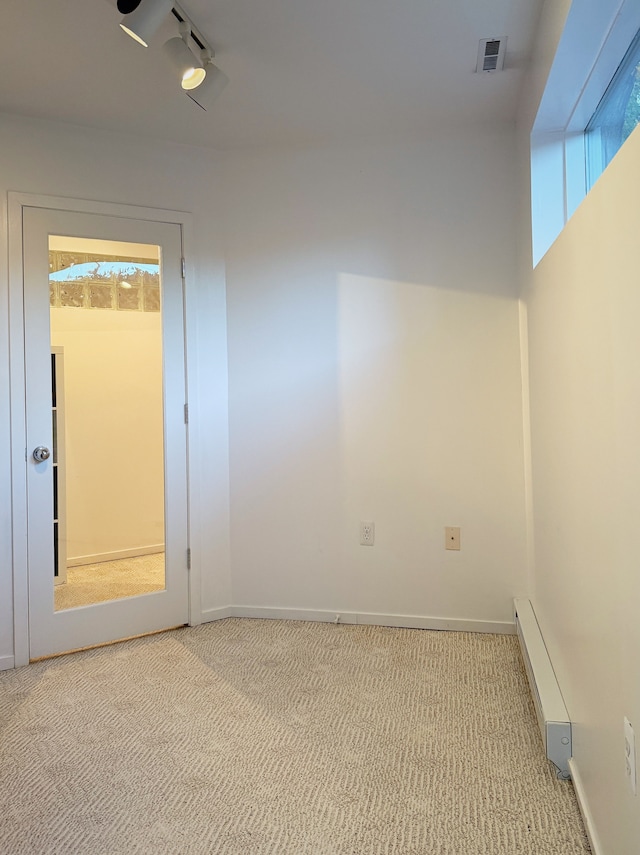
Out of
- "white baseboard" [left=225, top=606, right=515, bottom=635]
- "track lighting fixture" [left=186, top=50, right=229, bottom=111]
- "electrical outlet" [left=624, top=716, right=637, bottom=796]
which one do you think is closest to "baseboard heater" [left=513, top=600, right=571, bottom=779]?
"white baseboard" [left=225, top=606, right=515, bottom=635]

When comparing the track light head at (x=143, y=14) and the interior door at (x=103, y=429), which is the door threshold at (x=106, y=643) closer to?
the interior door at (x=103, y=429)

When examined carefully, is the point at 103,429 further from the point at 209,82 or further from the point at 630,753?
the point at 630,753

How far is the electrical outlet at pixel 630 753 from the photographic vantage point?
122 centimetres

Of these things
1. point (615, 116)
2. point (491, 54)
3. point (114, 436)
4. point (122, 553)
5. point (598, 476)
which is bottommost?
point (122, 553)

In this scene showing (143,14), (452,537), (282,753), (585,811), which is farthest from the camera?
(452,537)

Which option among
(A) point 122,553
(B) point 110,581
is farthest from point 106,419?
(B) point 110,581

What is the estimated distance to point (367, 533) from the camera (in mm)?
3191

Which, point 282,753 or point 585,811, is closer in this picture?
point 585,811

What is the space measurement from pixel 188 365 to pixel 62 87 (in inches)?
51.5

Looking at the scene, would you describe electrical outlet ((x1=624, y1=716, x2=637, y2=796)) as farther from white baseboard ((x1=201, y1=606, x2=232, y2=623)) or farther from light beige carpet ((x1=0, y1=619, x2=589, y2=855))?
white baseboard ((x1=201, y1=606, x2=232, y2=623))

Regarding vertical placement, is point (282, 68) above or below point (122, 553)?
above

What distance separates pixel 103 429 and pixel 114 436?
68 mm

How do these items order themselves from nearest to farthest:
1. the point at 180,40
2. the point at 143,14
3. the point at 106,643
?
1. the point at 143,14
2. the point at 180,40
3. the point at 106,643

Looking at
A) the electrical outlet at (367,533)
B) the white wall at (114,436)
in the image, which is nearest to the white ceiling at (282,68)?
the white wall at (114,436)
